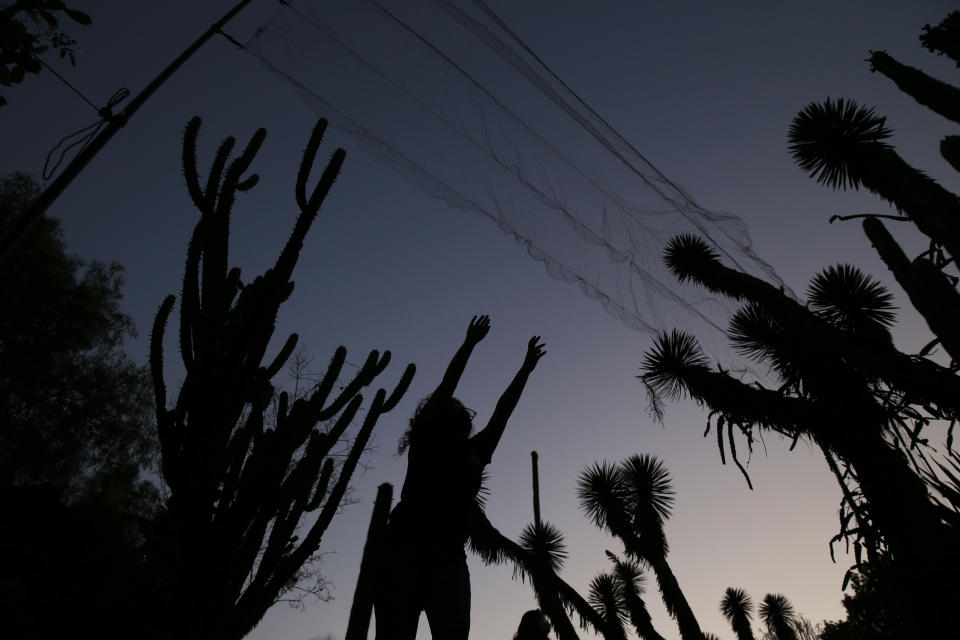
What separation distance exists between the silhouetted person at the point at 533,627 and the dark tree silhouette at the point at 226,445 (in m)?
2.32

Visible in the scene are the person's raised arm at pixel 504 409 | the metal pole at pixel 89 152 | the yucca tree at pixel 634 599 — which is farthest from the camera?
the yucca tree at pixel 634 599

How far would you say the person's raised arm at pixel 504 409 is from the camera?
2.60 meters

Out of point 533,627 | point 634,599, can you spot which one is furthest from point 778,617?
point 533,627

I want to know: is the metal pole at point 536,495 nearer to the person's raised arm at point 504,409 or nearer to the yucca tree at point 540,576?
the yucca tree at point 540,576

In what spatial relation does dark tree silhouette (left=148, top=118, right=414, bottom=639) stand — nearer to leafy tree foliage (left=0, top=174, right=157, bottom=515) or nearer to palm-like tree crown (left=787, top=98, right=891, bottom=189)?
palm-like tree crown (left=787, top=98, right=891, bottom=189)

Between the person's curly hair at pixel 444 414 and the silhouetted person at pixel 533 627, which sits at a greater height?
the person's curly hair at pixel 444 414

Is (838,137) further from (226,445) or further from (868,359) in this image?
(226,445)

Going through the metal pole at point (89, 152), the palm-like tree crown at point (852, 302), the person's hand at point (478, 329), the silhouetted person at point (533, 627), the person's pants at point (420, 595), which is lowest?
the person's pants at point (420, 595)

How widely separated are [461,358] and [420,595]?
1161 millimetres

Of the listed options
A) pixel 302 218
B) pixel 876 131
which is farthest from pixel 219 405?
pixel 876 131

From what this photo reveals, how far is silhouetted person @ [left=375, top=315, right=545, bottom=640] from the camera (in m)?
2.21

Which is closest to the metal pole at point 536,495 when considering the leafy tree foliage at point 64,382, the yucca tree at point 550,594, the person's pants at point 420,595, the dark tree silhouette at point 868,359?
the yucca tree at point 550,594

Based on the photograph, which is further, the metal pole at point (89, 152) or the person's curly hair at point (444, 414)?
the metal pole at point (89, 152)

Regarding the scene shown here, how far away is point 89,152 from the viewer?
3852mm
